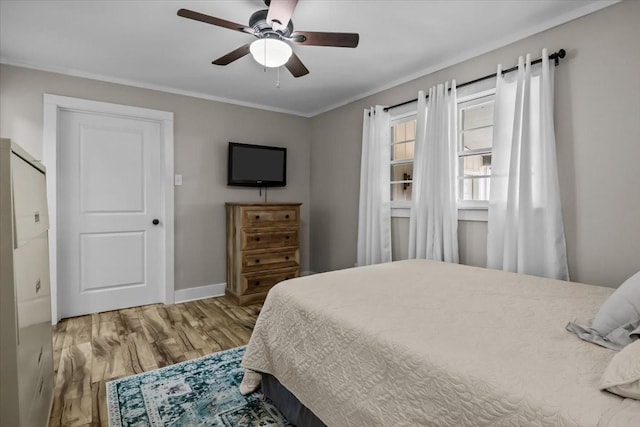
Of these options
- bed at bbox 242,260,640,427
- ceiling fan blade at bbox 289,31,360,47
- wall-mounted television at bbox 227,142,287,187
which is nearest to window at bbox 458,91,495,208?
bed at bbox 242,260,640,427

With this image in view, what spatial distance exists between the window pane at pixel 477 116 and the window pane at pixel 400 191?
0.80m

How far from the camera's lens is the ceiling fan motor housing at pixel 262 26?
1.97 metres

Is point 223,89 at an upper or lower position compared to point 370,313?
upper

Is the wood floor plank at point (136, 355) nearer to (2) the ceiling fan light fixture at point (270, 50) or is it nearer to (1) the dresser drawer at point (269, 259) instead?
(1) the dresser drawer at point (269, 259)

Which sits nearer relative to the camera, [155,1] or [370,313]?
[370,313]

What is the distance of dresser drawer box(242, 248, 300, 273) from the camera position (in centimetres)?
361

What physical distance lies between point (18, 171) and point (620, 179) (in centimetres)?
293

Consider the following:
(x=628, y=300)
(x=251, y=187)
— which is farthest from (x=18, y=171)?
(x=251, y=187)

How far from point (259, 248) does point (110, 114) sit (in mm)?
2010

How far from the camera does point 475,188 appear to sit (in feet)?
9.23

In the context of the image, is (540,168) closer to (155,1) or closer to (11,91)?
(155,1)

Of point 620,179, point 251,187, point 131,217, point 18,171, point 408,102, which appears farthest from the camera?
point 251,187

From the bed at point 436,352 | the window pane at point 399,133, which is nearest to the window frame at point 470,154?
the window pane at point 399,133

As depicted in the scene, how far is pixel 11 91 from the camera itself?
2855 mm
